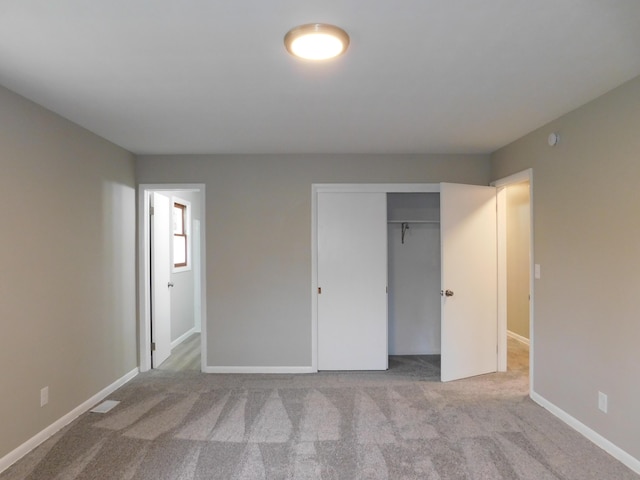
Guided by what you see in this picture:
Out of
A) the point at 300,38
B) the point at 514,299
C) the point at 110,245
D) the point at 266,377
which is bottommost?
the point at 266,377

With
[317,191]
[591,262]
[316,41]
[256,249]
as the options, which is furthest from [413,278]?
[316,41]

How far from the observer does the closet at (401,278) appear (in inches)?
143

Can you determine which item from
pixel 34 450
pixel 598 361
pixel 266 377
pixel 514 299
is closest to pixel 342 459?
pixel 266 377

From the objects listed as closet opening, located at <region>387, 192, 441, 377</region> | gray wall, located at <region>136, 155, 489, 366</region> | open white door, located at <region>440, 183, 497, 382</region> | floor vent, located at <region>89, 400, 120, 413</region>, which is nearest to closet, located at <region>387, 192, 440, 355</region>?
closet opening, located at <region>387, 192, 441, 377</region>

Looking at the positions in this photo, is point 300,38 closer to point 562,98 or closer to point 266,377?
point 562,98

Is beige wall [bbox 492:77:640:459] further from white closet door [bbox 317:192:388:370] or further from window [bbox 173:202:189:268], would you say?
window [bbox 173:202:189:268]

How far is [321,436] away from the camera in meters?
2.56

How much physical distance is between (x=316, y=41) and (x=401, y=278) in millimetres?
3238

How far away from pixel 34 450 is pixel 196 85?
104 inches

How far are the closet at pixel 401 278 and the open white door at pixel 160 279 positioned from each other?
1.80 metres

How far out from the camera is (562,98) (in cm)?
248

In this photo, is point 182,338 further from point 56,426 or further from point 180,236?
point 56,426

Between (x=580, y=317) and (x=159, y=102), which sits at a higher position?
(x=159, y=102)

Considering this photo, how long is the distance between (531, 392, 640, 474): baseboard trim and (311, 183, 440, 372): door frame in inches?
83.6
